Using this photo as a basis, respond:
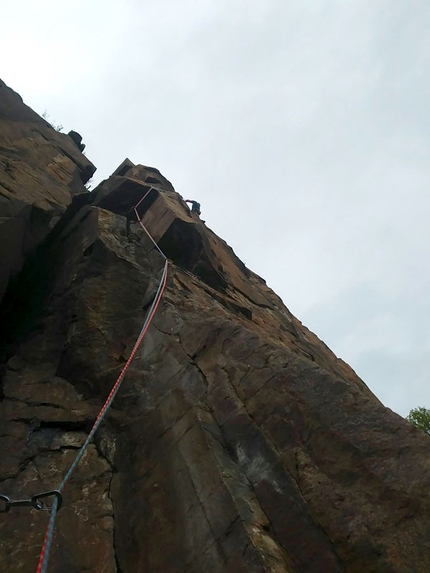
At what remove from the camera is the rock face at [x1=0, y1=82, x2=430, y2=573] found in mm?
4293

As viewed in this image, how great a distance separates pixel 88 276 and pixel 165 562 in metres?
5.16

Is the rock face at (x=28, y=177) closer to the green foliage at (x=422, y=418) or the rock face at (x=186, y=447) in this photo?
the rock face at (x=186, y=447)

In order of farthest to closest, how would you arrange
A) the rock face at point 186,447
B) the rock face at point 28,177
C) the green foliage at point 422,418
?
the green foliage at point 422,418 < the rock face at point 28,177 < the rock face at point 186,447

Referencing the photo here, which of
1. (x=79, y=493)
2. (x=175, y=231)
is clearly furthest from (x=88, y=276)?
(x=79, y=493)

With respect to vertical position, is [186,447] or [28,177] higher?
[28,177]

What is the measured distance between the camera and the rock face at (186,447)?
14.1ft

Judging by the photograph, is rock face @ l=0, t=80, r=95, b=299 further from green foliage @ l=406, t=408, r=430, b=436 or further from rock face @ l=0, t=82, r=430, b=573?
green foliage @ l=406, t=408, r=430, b=436

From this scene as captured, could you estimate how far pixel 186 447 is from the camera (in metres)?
5.37

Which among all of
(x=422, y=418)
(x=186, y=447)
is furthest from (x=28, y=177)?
(x=422, y=418)

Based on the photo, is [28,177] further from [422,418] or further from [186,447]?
[422,418]

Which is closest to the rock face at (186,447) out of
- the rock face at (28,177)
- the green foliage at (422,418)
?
the rock face at (28,177)

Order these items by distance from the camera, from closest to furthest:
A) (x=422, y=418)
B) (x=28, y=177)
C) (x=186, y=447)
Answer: (x=186, y=447), (x=28, y=177), (x=422, y=418)

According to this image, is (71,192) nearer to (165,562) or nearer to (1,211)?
(1,211)

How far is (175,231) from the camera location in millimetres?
10547
